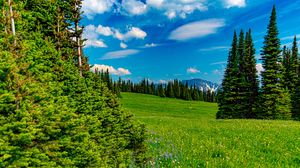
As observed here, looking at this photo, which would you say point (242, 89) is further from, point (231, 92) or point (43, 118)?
point (43, 118)

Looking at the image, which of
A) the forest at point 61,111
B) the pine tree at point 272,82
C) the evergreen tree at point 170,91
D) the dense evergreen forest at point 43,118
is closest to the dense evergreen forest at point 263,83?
the pine tree at point 272,82

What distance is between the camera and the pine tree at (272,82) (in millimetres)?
46375

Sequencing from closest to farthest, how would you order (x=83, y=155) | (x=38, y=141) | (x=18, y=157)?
(x=18, y=157)
(x=38, y=141)
(x=83, y=155)

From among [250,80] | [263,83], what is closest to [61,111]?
[263,83]

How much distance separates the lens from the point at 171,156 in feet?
36.9

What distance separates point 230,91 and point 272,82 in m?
8.09

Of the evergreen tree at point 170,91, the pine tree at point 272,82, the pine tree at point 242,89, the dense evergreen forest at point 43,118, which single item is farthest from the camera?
the evergreen tree at point 170,91

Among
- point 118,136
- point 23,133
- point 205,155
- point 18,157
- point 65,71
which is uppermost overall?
point 65,71

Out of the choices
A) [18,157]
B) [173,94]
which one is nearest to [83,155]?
[18,157]

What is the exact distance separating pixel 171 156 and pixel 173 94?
132 meters

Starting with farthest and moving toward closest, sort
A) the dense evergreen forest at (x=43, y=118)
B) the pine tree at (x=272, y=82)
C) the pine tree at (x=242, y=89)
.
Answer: the pine tree at (x=242, y=89)
the pine tree at (x=272, y=82)
the dense evergreen forest at (x=43, y=118)

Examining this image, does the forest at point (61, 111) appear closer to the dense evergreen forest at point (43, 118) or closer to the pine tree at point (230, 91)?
the dense evergreen forest at point (43, 118)

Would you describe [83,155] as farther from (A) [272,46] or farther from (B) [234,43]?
(B) [234,43]

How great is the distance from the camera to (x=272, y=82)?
47781mm
